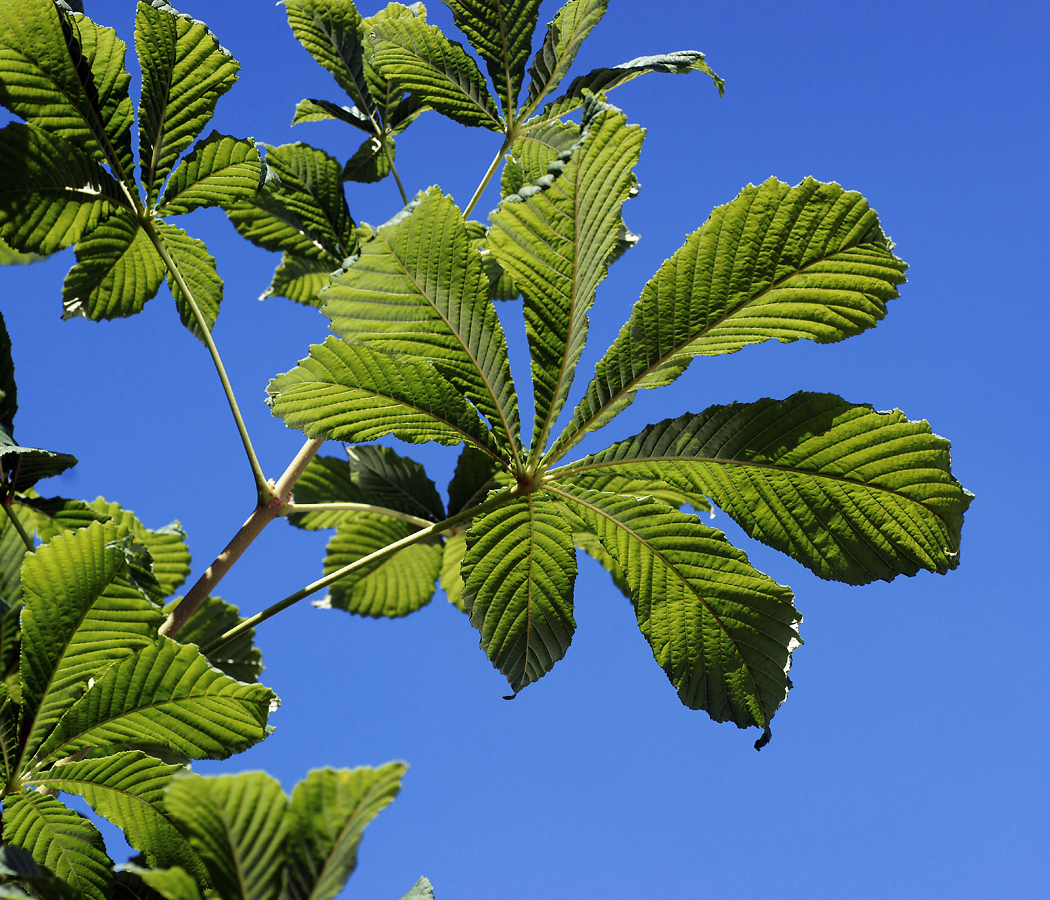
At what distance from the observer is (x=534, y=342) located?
60.0 inches

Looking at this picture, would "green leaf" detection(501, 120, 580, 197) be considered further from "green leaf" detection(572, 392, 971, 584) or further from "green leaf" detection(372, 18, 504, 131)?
"green leaf" detection(572, 392, 971, 584)

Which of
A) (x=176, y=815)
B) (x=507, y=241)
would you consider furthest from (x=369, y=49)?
(x=176, y=815)

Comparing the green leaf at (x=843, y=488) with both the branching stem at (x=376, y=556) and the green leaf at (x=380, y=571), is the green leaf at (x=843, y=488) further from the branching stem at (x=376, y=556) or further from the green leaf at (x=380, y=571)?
the green leaf at (x=380, y=571)

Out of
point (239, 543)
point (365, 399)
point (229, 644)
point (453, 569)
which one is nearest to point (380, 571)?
point (453, 569)

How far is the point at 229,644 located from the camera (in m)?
2.27

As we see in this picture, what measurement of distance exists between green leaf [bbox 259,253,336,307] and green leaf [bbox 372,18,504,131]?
57 centimetres

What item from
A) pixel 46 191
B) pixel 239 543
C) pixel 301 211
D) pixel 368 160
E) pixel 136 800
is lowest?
pixel 136 800

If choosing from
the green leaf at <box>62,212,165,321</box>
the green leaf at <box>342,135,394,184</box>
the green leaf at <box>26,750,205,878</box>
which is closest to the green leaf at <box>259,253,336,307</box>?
the green leaf at <box>342,135,394,184</box>

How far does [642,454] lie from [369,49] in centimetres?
137

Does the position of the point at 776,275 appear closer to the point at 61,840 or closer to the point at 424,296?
the point at 424,296

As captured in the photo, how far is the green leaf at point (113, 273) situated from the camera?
1993 millimetres

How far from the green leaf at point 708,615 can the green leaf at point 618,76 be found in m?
1.05

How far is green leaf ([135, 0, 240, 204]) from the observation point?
69.4 inches

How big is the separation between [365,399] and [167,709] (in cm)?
61
